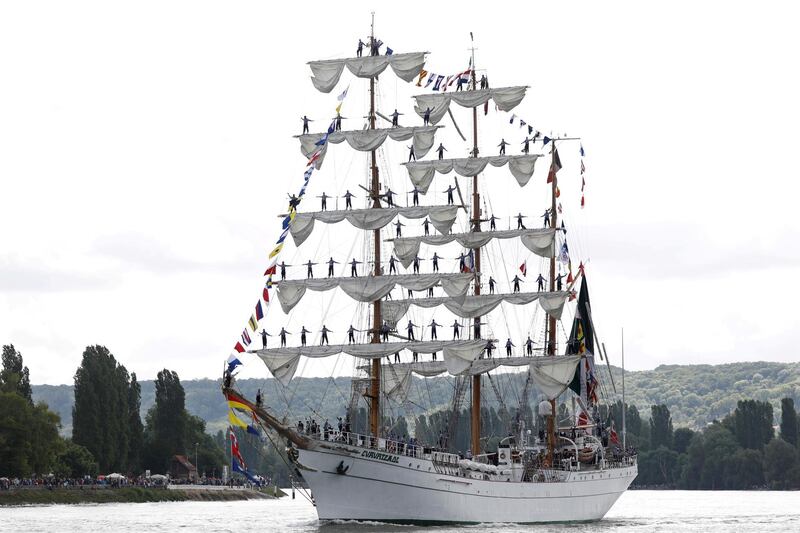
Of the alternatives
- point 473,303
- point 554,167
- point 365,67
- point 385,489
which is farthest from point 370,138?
point 385,489

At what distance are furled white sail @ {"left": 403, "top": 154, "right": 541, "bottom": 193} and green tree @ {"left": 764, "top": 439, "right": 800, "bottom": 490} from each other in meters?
100

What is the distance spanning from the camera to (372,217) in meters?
81.4

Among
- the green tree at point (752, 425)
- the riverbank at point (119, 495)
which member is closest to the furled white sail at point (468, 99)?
the riverbank at point (119, 495)

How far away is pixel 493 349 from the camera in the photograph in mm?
88625

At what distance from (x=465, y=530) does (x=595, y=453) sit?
24.3 metres

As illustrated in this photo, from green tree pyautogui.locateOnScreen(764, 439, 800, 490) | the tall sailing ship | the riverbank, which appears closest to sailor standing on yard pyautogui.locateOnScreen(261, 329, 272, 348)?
the tall sailing ship

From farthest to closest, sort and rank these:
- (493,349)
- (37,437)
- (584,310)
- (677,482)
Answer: (677,482) → (37,437) → (584,310) → (493,349)

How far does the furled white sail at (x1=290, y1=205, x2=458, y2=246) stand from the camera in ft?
267

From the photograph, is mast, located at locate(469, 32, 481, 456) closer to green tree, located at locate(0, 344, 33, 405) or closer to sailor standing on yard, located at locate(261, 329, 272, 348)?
sailor standing on yard, located at locate(261, 329, 272, 348)

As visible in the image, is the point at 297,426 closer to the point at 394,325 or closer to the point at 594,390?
the point at 394,325

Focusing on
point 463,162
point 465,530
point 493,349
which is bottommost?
point 465,530

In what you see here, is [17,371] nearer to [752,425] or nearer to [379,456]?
[379,456]

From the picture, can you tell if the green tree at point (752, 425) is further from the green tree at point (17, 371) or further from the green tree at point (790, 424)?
the green tree at point (17, 371)

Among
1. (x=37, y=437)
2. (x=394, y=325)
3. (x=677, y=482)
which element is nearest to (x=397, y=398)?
(x=394, y=325)
